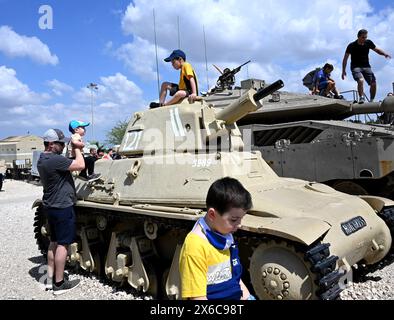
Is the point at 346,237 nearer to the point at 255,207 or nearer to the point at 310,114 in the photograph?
the point at 255,207

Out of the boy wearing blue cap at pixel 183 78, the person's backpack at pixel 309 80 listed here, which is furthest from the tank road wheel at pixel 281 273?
the person's backpack at pixel 309 80

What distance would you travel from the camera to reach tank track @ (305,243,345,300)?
3696 millimetres

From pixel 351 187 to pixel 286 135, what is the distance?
5.80 feet

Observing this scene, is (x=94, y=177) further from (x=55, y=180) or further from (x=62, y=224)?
(x=62, y=224)

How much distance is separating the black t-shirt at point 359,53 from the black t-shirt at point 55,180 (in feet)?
24.8

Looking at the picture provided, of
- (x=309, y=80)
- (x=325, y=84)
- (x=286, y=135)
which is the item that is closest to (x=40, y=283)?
(x=286, y=135)

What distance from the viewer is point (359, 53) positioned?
10.1 m

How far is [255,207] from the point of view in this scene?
4.49 m

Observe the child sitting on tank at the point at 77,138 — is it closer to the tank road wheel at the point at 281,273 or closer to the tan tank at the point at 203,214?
the tan tank at the point at 203,214

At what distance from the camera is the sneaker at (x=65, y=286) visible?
5.68 metres

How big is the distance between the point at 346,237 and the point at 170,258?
240cm
